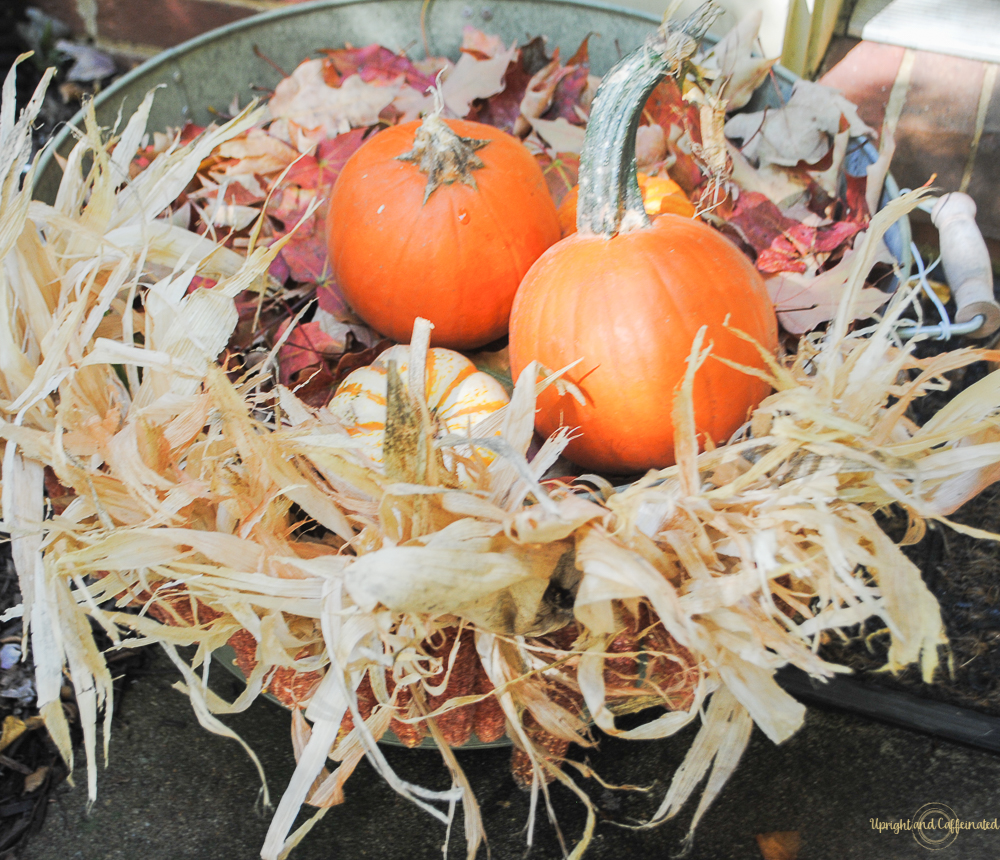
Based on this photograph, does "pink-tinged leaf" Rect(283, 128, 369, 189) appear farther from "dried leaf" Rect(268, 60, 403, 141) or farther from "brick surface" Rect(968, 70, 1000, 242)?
"brick surface" Rect(968, 70, 1000, 242)

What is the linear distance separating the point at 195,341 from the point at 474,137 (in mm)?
499

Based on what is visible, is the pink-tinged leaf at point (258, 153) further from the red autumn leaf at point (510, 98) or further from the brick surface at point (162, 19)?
the brick surface at point (162, 19)

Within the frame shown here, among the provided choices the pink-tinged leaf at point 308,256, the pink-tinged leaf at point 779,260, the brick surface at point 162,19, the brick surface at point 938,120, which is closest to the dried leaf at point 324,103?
the pink-tinged leaf at point 308,256

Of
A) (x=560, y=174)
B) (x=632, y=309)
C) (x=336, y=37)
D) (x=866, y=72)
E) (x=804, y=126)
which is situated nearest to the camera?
(x=632, y=309)

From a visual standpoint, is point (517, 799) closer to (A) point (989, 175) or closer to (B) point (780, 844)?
(B) point (780, 844)

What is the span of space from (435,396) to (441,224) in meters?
0.23

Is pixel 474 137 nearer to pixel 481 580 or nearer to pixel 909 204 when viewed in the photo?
pixel 909 204

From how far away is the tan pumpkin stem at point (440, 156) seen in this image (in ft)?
3.48

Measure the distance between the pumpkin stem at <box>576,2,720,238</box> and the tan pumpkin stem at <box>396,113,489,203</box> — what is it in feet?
0.62

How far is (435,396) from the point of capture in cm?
106

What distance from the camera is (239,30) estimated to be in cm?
155

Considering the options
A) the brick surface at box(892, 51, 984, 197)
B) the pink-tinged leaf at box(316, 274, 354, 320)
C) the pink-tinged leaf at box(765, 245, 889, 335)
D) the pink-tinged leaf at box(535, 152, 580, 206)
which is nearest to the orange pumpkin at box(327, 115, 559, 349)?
the pink-tinged leaf at box(316, 274, 354, 320)

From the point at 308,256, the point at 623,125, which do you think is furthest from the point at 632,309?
the point at 308,256

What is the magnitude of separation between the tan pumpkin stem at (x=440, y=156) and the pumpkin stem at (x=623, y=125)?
7.5 inches
